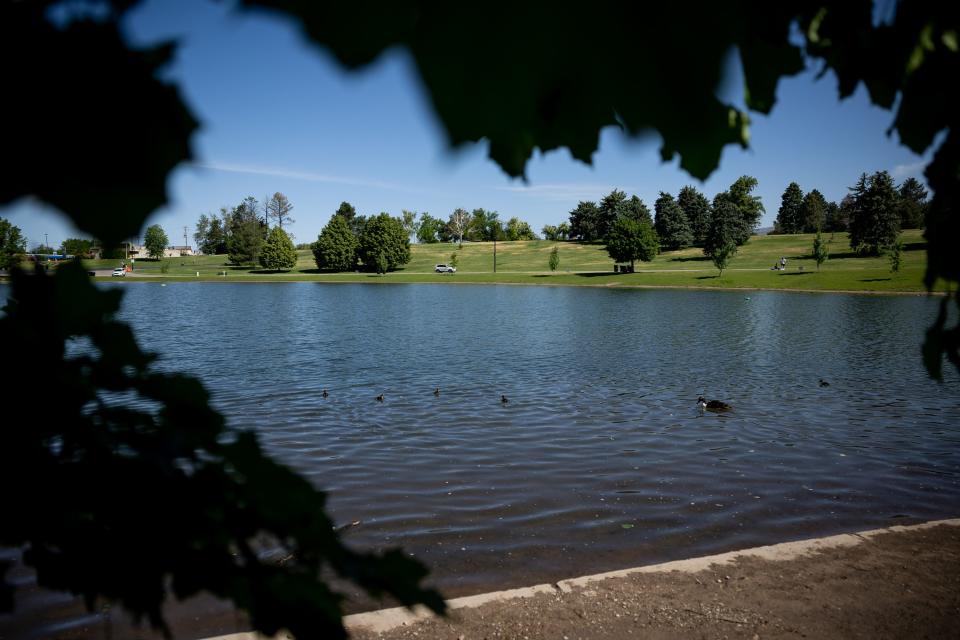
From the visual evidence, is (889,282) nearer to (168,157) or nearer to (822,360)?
(822,360)

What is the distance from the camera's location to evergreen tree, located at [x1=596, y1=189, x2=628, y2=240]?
13475 cm

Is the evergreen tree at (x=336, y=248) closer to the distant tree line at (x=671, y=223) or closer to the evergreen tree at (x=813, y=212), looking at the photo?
the distant tree line at (x=671, y=223)

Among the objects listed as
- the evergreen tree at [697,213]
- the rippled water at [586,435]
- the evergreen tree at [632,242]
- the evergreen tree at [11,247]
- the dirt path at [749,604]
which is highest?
the evergreen tree at [697,213]

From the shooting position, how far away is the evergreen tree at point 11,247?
144cm

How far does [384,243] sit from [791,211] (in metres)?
101

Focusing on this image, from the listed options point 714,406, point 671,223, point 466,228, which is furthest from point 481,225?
point 714,406

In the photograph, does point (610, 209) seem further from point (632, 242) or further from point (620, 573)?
point (620, 573)

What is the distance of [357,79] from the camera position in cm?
71

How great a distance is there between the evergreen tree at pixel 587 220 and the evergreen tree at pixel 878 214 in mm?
58363

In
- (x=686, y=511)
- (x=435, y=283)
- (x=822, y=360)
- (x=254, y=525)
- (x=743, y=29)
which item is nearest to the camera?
(x=743, y=29)

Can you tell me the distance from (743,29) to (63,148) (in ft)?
3.69

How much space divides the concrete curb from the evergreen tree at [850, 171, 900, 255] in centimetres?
10376

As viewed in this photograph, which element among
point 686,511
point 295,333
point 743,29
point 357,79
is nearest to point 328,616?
point 357,79

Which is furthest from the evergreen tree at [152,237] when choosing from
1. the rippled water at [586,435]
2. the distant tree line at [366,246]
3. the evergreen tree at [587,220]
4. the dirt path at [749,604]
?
the evergreen tree at [587,220]
